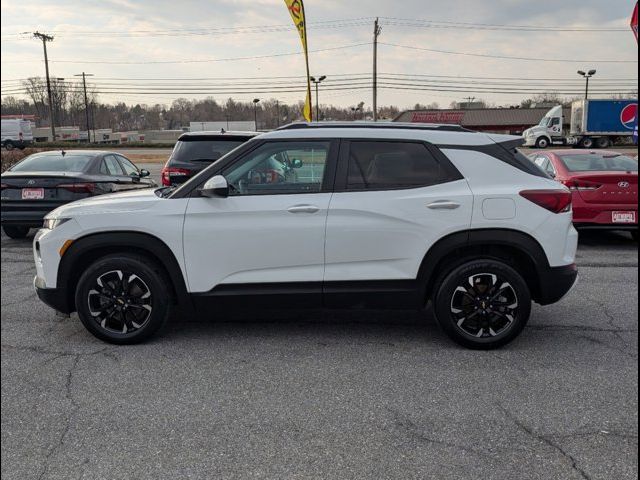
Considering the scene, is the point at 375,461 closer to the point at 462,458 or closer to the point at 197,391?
the point at 462,458

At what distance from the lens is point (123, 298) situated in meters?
4.40

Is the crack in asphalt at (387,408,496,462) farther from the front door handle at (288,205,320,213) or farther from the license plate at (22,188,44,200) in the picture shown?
the license plate at (22,188,44,200)

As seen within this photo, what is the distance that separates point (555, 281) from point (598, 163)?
18.7 feet

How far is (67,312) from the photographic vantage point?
4492 mm

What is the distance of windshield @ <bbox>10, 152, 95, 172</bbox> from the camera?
8.77 m

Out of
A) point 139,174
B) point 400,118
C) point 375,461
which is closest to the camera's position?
point 375,461

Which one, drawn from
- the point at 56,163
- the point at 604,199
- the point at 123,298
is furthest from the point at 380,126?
the point at 56,163

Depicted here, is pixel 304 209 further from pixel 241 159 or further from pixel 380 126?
pixel 380 126

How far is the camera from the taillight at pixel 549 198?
4.26 m

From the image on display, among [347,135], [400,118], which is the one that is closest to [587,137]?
[400,118]

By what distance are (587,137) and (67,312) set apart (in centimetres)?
4600

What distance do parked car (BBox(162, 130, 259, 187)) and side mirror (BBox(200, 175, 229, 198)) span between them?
4.35m

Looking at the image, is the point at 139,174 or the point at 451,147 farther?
the point at 139,174

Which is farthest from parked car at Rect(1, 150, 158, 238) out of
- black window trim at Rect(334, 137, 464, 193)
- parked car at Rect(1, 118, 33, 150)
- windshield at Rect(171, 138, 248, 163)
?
parked car at Rect(1, 118, 33, 150)
